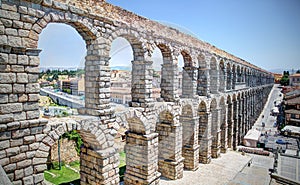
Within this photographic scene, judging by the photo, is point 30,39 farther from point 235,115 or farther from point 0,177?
point 235,115

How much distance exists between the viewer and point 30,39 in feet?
18.9

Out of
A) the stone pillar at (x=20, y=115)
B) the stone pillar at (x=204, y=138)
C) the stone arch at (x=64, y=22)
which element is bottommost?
the stone pillar at (x=204, y=138)

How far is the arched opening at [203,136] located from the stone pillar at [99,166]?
30.4 ft

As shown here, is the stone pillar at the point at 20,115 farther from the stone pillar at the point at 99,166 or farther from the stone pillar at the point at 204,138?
the stone pillar at the point at 204,138

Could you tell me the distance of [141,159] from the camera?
9.84 m

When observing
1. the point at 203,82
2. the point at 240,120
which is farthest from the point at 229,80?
the point at 240,120

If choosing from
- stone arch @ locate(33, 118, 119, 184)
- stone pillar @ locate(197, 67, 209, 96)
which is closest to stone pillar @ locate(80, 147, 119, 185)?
stone arch @ locate(33, 118, 119, 184)

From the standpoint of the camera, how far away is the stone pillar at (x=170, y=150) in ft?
39.1

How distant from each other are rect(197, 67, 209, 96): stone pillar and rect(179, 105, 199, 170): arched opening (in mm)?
2492

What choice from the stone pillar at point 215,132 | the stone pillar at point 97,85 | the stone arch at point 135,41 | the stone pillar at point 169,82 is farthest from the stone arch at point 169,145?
the stone pillar at point 215,132

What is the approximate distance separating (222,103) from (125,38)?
13.1 metres

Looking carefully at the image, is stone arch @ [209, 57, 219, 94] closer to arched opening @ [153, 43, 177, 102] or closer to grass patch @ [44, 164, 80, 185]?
arched opening @ [153, 43, 177, 102]

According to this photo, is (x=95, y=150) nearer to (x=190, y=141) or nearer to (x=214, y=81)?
(x=190, y=141)

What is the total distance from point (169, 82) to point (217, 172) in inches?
305
